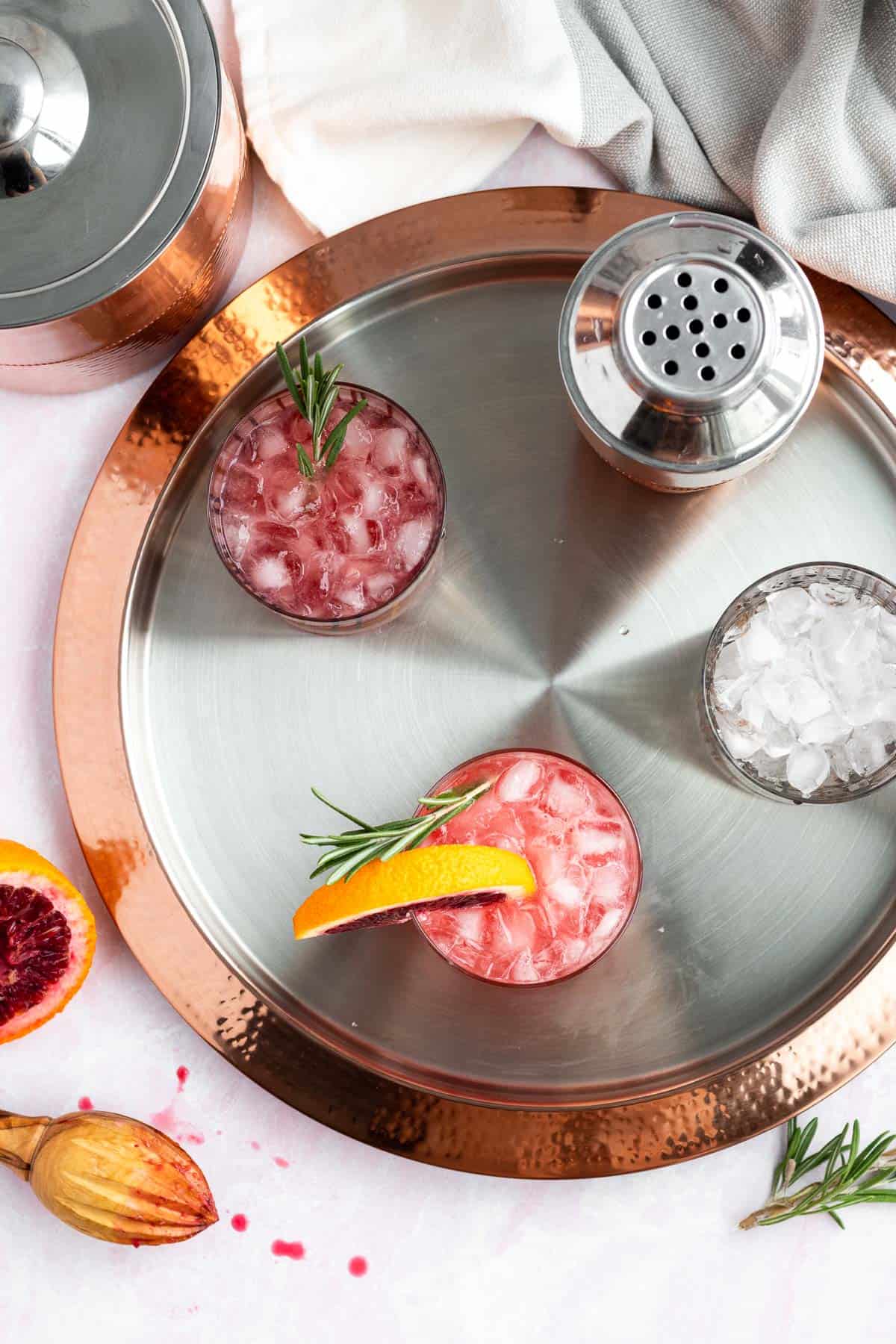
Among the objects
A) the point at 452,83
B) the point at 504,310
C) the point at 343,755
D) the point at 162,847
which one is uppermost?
the point at 452,83

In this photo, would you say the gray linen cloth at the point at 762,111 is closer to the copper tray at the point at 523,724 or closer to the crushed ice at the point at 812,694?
the copper tray at the point at 523,724

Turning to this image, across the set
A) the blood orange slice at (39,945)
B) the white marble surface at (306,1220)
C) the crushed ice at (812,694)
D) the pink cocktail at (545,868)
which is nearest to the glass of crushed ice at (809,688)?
the crushed ice at (812,694)

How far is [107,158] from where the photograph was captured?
3.57 feet

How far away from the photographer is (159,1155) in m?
1.16

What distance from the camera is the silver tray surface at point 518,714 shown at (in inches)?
46.1

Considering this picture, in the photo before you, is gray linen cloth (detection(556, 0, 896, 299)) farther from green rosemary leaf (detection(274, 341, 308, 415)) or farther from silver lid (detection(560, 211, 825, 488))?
green rosemary leaf (detection(274, 341, 308, 415))

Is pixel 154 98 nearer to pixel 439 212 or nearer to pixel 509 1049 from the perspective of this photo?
pixel 439 212

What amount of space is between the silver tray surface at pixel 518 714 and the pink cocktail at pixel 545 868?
0.09 meters

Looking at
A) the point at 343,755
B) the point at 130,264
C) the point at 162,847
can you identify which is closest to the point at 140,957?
the point at 162,847

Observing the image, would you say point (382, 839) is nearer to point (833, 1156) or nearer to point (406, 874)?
point (406, 874)

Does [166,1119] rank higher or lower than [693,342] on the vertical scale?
lower

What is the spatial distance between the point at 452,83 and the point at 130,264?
41 cm

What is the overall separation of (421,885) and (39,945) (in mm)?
452

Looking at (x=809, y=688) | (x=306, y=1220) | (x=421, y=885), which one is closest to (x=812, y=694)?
(x=809, y=688)
